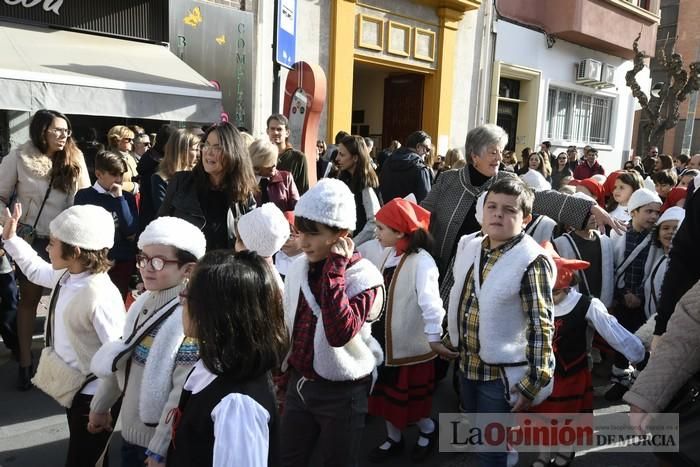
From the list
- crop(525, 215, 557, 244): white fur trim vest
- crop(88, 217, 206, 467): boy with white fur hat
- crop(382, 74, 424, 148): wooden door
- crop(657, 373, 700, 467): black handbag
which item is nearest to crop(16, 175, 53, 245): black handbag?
crop(88, 217, 206, 467): boy with white fur hat

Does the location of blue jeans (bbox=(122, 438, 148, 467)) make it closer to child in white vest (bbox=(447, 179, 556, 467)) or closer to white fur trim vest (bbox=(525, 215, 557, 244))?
child in white vest (bbox=(447, 179, 556, 467))

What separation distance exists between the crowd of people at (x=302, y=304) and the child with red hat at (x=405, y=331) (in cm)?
1

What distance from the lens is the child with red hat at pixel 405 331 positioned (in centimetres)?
309

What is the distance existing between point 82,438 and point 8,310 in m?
2.22

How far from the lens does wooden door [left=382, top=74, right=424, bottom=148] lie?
42.9 feet

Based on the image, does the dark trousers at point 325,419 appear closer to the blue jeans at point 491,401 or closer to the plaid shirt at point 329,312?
the plaid shirt at point 329,312

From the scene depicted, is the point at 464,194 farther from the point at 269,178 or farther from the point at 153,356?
the point at 153,356

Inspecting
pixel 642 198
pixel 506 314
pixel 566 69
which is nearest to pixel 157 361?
pixel 506 314

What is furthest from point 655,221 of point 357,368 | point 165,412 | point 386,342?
point 165,412

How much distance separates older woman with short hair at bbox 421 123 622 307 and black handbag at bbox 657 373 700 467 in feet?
5.48

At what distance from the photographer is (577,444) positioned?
133 inches

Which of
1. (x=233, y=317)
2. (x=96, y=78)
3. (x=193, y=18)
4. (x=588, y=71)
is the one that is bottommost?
(x=233, y=317)

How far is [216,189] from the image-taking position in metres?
3.27

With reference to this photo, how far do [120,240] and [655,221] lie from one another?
4.24 m
